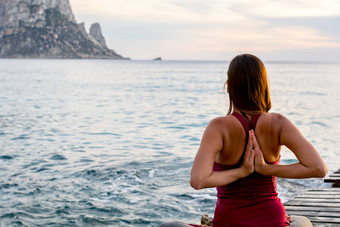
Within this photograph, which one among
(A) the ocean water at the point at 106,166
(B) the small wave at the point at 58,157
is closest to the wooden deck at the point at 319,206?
(A) the ocean water at the point at 106,166

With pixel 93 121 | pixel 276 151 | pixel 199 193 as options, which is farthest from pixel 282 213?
pixel 93 121

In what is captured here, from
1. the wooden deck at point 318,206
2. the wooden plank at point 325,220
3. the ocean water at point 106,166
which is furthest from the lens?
the ocean water at point 106,166

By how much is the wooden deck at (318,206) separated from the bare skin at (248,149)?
334 centimetres

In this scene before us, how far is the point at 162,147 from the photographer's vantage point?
16.6 metres

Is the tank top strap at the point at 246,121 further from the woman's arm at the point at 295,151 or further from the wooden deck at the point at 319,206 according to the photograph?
the wooden deck at the point at 319,206

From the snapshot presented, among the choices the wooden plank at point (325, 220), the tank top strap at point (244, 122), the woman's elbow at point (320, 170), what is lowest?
the wooden plank at point (325, 220)

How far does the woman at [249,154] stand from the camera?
3.01 m

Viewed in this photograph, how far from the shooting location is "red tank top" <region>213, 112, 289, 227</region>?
3135 mm

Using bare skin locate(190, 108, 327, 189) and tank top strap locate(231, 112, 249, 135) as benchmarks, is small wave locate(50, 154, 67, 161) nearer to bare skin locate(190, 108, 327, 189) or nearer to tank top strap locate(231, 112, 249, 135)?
bare skin locate(190, 108, 327, 189)

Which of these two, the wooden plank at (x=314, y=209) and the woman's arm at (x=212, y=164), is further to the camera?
the wooden plank at (x=314, y=209)

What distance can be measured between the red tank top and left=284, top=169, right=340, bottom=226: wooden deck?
127 inches

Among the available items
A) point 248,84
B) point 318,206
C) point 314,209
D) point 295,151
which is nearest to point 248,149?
point 295,151

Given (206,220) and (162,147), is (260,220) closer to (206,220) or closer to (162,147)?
(206,220)

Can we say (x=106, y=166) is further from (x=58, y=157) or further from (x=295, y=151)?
(x=295, y=151)
